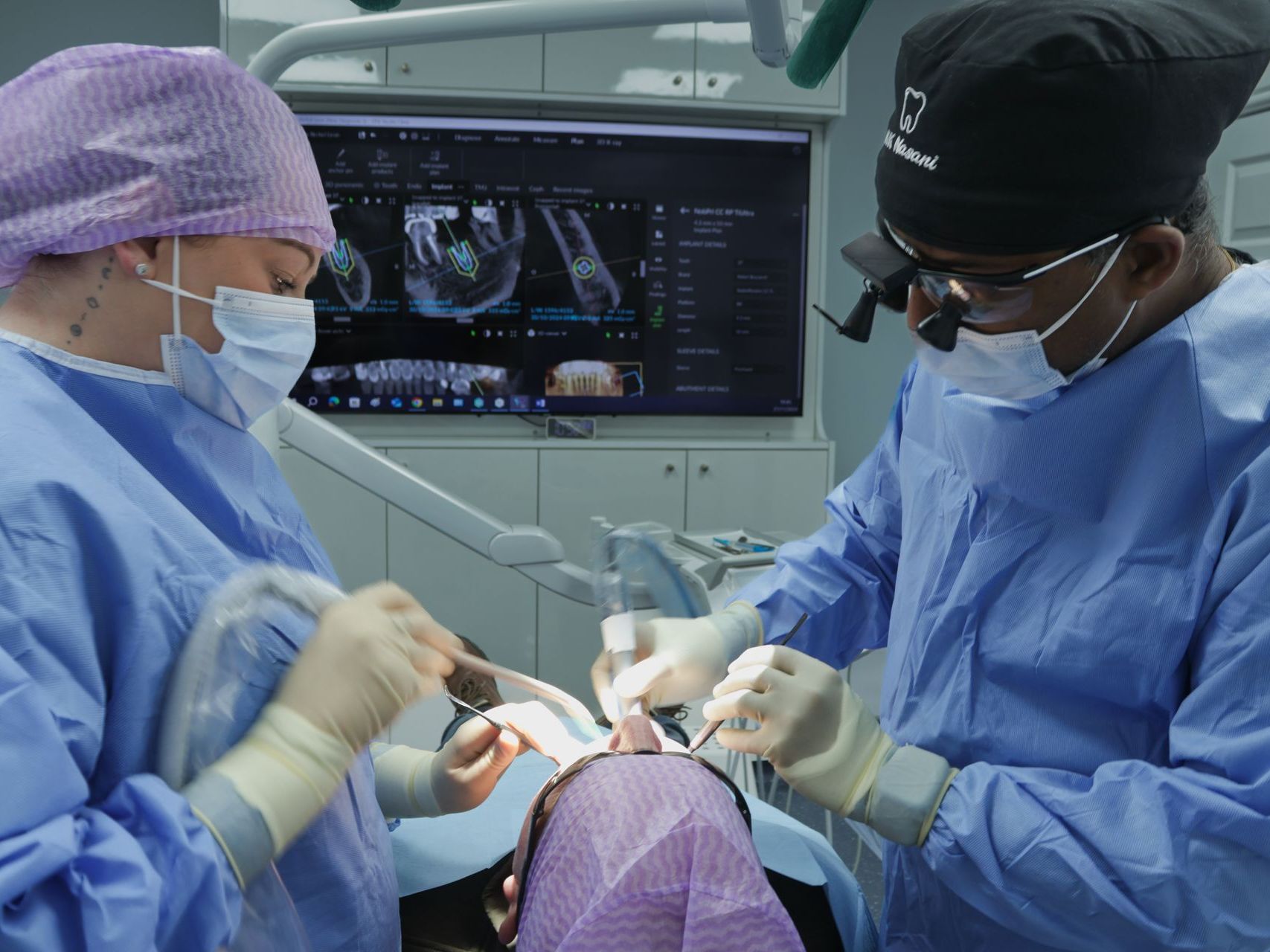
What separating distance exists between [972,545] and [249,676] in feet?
2.60

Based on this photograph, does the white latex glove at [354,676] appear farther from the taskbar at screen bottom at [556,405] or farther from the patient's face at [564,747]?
the taskbar at screen bottom at [556,405]

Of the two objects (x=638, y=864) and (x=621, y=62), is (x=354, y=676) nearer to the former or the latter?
(x=638, y=864)

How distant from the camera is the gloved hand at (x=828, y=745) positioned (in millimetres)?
1009

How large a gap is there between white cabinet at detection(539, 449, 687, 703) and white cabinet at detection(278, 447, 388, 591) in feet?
2.03

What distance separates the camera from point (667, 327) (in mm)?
3740

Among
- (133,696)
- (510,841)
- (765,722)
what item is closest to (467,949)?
(510,841)

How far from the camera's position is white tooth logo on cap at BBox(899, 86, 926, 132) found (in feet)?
3.20

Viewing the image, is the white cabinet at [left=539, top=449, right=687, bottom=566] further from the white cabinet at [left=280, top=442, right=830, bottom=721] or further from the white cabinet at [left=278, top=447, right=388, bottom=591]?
the white cabinet at [left=278, top=447, right=388, bottom=591]

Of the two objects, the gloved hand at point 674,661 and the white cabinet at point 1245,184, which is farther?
the white cabinet at point 1245,184

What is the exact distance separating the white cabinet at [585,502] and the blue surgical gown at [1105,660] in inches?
97.3

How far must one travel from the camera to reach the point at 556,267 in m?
3.64

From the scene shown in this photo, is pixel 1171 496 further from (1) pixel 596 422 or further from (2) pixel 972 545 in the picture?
(1) pixel 596 422

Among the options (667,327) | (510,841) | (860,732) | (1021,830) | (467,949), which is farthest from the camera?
(667,327)

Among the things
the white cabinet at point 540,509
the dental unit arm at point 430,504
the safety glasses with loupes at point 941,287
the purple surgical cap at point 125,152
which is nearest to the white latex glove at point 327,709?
the purple surgical cap at point 125,152
